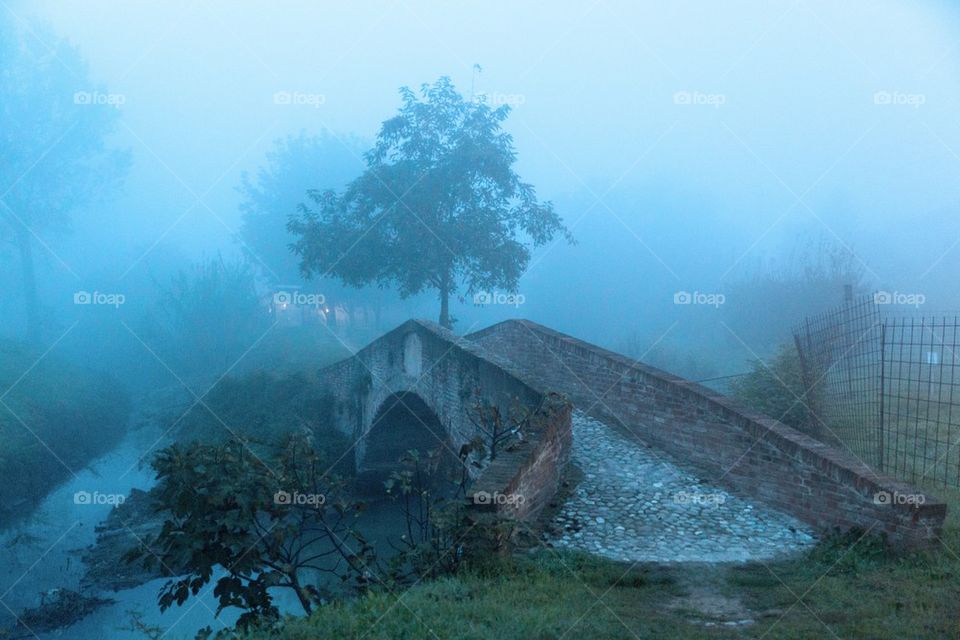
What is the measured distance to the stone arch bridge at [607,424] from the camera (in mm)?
6207

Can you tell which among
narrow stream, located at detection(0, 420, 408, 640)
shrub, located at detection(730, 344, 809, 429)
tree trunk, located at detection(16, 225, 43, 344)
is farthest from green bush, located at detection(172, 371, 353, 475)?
shrub, located at detection(730, 344, 809, 429)

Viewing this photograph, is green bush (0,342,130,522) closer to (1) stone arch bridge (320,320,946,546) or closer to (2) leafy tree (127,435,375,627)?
(1) stone arch bridge (320,320,946,546)

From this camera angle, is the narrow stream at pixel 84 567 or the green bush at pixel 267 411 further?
the green bush at pixel 267 411

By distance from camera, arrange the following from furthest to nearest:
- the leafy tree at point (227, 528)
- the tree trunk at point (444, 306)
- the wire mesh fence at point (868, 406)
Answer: the tree trunk at point (444, 306) → the wire mesh fence at point (868, 406) → the leafy tree at point (227, 528)

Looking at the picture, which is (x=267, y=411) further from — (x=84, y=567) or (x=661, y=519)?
(x=661, y=519)

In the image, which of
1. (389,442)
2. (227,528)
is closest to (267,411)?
(389,442)

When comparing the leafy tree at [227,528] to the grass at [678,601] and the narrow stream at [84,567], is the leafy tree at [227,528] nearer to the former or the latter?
the grass at [678,601]

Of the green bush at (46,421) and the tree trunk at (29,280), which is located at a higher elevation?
the tree trunk at (29,280)

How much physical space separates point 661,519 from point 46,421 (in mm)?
16256

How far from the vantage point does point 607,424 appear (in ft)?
33.2

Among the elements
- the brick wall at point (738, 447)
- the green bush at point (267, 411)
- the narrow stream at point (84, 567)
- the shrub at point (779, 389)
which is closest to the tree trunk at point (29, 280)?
A: the green bush at point (267, 411)

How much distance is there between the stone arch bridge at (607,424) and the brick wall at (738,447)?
0.01 meters

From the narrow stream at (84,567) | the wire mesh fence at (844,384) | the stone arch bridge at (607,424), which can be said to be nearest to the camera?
the stone arch bridge at (607,424)

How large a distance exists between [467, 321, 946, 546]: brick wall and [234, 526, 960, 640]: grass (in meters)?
0.27
